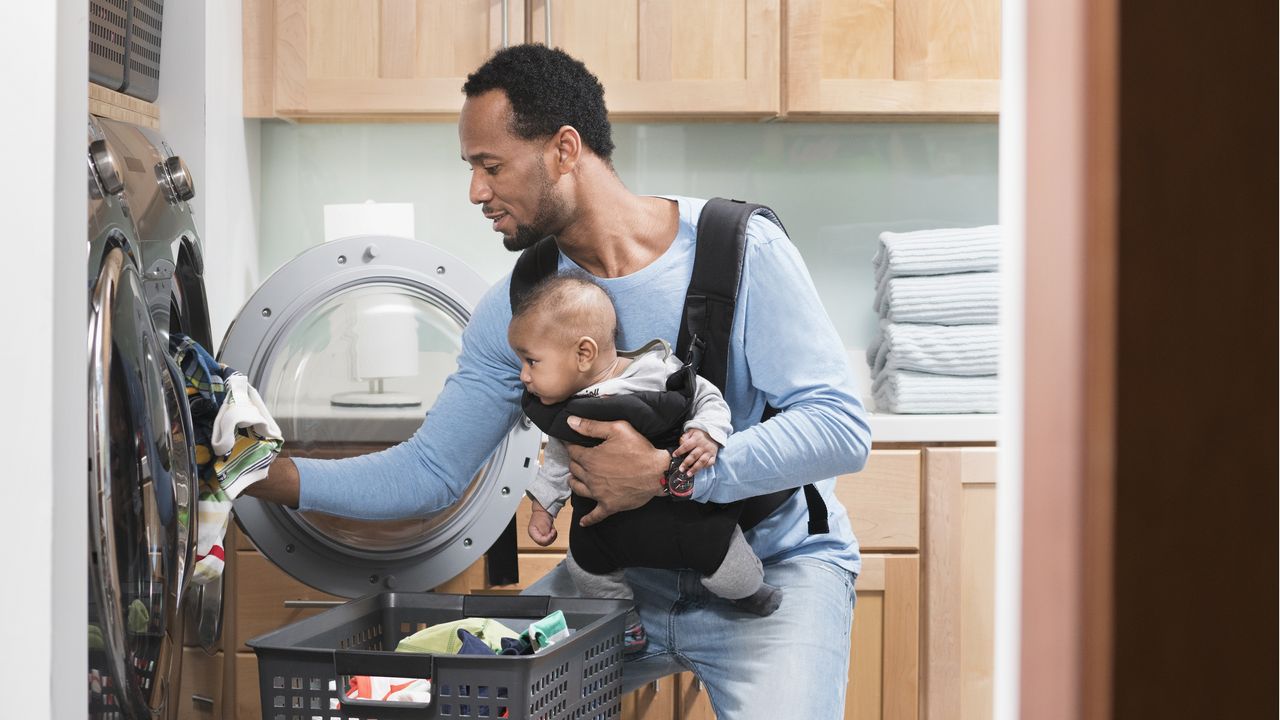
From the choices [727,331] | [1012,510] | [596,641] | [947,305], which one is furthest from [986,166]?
[1012,510]

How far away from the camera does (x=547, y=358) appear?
1529mm

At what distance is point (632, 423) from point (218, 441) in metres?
0.51

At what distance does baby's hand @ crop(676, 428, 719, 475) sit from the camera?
1.46 meters

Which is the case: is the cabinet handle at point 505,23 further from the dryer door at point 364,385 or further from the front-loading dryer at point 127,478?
→ the front-loading dryer at point 127,478

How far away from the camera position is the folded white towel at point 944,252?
7.40 ft

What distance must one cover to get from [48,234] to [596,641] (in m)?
0.76

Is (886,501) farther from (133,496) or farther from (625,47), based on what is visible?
(133,496)

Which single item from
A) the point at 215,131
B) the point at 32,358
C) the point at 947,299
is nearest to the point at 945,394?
the point at 947,299

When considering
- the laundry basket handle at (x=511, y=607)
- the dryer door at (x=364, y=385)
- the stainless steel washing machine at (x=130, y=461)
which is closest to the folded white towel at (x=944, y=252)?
the dryer door at (x=364, y=385)

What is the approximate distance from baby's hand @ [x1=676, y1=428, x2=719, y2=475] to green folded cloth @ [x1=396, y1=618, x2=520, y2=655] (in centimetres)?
31

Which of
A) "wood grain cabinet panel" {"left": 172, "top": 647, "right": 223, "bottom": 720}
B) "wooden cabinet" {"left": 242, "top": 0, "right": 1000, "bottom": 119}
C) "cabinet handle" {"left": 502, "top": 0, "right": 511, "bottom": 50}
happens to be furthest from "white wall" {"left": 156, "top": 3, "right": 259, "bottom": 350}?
"wood grain cabinet panel" {"left": 172, "top": 647, "right": 223, "bottom": 720}

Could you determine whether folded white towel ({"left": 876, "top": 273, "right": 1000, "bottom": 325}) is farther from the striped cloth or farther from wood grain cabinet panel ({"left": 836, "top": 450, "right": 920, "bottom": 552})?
the striped cloth

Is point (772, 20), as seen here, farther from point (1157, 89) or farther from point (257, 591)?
point (1157, 89)

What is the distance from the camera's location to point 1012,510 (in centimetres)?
62
